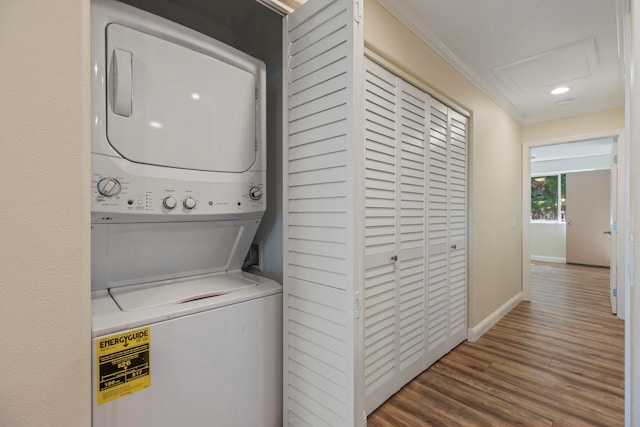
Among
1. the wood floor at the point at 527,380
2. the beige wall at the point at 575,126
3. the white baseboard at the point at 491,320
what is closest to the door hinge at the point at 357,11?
the wood floor at the point at 527,380

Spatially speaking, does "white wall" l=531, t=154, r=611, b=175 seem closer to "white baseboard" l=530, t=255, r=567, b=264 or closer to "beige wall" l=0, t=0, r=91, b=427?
"white baseboard" l=530, t=255, r=567, b=264

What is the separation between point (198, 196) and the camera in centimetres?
113

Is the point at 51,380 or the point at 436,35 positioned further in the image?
the point at 436,35

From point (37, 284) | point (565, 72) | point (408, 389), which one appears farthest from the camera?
point (565, 72)

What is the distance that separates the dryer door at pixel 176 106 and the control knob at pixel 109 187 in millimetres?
91

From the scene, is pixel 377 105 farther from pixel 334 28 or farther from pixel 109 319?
pixel 109 319

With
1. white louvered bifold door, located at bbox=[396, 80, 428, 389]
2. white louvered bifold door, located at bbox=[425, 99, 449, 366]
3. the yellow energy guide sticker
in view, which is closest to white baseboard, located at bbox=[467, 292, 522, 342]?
white louvered bifold door, located at bbox=[425, 99, 449, 366]

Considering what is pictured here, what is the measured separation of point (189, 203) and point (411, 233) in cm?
141

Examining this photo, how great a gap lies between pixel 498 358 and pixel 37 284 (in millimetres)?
2818

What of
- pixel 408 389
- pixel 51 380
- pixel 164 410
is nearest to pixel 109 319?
pixel 51 380

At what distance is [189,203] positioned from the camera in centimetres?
110

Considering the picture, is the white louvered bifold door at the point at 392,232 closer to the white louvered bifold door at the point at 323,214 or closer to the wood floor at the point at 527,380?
the wood floor at the point at 527,380

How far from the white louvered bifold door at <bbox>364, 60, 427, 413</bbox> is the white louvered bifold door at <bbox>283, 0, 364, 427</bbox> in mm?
532

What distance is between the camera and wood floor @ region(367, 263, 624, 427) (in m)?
1.69
